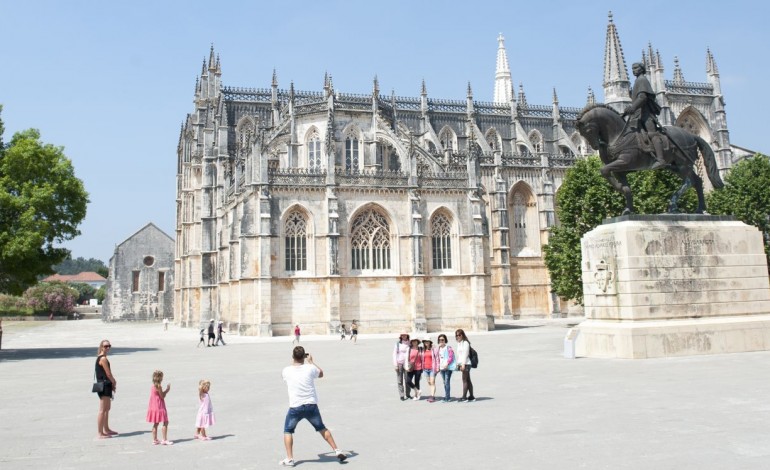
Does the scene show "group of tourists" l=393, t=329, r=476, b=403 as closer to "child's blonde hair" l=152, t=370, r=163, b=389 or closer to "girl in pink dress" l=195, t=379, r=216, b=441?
"girl in pink dress" l=195, t=379, r=216, b=441

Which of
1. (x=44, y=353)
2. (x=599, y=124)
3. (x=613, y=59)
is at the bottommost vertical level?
(x=44, y=353)

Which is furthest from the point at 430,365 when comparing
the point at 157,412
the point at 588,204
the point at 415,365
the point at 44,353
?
the point at 588,204

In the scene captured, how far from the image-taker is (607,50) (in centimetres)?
5191

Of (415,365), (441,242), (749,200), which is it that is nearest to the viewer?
(415,365)

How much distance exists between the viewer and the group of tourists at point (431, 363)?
39.7ft

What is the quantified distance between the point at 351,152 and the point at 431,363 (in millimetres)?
32775

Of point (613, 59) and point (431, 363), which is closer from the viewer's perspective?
point (431, 363)

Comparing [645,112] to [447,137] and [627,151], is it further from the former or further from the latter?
[447,137]

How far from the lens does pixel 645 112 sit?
16547mm

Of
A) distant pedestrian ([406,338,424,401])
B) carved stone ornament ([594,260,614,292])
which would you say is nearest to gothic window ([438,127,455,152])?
carved stone ornament ([594,260,614,292])

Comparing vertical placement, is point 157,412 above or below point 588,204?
below

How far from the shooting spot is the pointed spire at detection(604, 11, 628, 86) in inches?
2013

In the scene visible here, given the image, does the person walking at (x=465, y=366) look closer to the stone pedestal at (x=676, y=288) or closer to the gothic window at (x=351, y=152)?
the stone pedestal at (x=676, y=288)

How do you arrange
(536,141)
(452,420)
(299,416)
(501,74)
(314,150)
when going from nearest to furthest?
(299,416) → (452,420) → (314,150) → (536,141) → (501,74)
